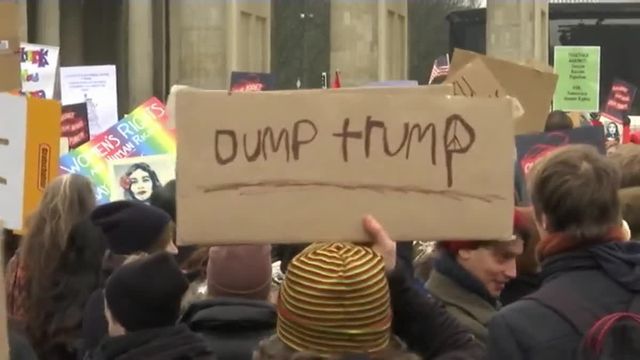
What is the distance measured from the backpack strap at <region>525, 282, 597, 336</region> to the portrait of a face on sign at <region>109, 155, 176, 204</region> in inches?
256

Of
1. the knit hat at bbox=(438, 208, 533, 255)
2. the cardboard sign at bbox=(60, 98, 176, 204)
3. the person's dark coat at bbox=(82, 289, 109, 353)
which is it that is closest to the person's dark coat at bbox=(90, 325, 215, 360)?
the knit hat at bbox=(438, 208, 533, 255)

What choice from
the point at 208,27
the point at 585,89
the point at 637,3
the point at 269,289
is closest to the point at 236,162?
the point at 269,289

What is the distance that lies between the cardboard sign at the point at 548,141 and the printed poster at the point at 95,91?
9.62 meters

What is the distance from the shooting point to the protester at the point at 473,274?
A: 16.2 feet

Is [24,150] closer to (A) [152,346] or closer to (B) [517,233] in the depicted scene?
(A) [152,346]

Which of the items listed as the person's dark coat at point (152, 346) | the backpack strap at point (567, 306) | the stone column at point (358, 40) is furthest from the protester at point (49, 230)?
the stone column at point (358, 40)

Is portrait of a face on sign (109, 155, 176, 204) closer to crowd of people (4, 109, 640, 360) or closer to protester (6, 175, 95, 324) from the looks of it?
protester (6, 175, 95, 324)

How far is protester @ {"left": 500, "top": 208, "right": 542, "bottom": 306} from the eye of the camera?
16.9 feet

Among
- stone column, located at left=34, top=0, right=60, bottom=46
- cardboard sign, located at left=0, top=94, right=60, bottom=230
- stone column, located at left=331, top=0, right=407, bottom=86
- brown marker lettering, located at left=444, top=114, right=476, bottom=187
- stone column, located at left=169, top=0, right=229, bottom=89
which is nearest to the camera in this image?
brown marker lettering, located at left=444, top=114, right=476, bottom=187

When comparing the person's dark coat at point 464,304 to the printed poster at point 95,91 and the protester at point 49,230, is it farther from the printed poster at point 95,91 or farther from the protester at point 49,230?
the printed poster at point 95,91

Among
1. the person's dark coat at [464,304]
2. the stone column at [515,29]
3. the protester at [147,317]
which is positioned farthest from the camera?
the stone column at [515,29]

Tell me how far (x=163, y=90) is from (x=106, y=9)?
13.6 feet

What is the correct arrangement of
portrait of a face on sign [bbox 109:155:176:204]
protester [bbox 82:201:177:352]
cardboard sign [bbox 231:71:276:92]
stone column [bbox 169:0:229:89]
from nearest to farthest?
protester [bbox 82:201:177:352]
portrait of a face on sign [bbox 109:155:176:204]
cardboard sign [bbox 231:71:276:92]
stone column [bbox 169:0:229:89]

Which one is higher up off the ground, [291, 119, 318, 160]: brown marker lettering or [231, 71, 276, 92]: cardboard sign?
[291, 119, 318, 160]: brown marker lettering
